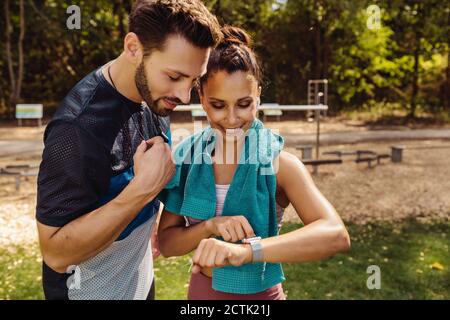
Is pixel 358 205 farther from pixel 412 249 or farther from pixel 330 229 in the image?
pixel 330 229

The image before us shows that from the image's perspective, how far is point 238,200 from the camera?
6.12 feet

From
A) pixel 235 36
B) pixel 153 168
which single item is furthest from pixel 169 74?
pixel 153 168

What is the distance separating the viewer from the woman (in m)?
1.79

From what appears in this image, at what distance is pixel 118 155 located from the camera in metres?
2.03

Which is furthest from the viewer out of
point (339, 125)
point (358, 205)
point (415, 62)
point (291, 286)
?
point (415, 62)

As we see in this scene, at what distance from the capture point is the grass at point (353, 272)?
554cm

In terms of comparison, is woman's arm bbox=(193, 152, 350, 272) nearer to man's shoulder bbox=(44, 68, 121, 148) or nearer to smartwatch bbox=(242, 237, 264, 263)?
smartwatch bbox=(242, 237, 264, 263)

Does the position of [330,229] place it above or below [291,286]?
above

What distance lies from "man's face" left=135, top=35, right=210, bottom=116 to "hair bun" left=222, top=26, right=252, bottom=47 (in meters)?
0.10

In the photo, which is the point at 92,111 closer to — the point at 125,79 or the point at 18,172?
the point at 125,79

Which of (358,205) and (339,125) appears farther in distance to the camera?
(339,125)

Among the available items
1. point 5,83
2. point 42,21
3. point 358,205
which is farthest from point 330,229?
point 5,83

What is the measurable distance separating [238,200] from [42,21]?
19672 mm
